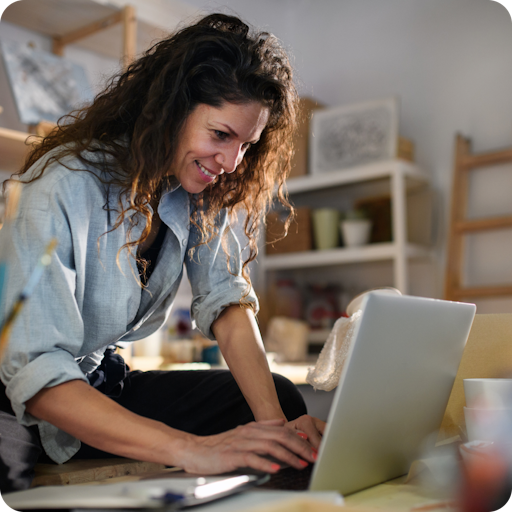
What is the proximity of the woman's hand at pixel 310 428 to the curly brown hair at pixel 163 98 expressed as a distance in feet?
1.26

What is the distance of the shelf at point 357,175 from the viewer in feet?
7.88

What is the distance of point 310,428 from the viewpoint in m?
0.78

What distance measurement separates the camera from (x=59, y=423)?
71cm

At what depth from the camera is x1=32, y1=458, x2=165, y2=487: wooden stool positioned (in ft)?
2.64

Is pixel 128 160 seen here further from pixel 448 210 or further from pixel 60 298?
pixel 448 210

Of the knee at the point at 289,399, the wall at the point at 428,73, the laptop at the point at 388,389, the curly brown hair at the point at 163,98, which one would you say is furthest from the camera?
the wall at the point at 428,73

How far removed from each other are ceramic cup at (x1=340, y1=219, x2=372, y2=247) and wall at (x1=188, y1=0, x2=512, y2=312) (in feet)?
0.83

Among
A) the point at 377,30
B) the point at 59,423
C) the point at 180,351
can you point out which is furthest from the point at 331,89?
the point at 59,423

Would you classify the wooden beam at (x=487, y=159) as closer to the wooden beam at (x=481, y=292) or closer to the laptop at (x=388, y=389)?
the wooden beam at (x=481, y=292)

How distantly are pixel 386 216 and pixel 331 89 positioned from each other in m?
0.91

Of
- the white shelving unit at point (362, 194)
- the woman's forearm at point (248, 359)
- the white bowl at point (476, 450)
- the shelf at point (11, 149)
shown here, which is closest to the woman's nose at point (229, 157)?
the woman's forearm at point (248, 359)

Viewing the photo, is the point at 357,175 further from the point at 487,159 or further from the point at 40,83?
the point at 40,83

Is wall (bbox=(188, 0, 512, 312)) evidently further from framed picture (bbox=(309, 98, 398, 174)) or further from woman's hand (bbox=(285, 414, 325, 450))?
woman's hand (bbox=(285, 414, 325, 450))

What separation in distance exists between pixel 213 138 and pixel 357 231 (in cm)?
164
